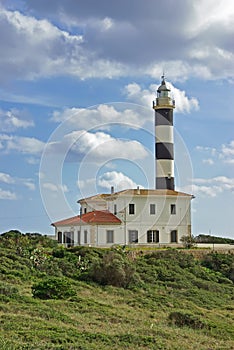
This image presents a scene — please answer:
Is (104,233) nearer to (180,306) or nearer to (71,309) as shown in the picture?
(180,306)

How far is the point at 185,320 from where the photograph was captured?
15.9 meters

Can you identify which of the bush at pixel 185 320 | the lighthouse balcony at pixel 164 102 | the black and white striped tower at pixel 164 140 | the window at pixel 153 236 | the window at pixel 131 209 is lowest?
the bush at pixel 185 320

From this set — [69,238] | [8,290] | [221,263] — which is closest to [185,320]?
[8,290]

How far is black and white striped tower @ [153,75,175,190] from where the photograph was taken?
4088 cm

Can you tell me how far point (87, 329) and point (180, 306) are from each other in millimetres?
7408

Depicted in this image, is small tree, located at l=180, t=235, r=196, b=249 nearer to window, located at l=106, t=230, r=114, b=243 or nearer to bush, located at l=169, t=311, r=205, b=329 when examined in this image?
window, located at l=106, t=230, r=114, b=243

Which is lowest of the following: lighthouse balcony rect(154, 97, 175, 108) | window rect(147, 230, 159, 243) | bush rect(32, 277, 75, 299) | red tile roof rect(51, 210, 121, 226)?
bush rect(32, 277, 75, 299)

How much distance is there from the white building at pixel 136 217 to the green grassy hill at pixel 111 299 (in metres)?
4.44

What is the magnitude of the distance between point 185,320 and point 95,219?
21.2 m

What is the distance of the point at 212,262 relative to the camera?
3203 centimetres

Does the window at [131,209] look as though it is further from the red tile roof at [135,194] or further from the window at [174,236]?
the window at [174,236]

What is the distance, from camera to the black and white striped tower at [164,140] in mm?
40875

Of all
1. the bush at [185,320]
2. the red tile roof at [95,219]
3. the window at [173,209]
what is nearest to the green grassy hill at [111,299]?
the bush at [185,320]

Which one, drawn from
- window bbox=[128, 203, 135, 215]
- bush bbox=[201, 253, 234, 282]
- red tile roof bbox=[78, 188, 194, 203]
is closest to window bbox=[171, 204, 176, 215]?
red tile roof bbox=[78, 188, 194, 203]
